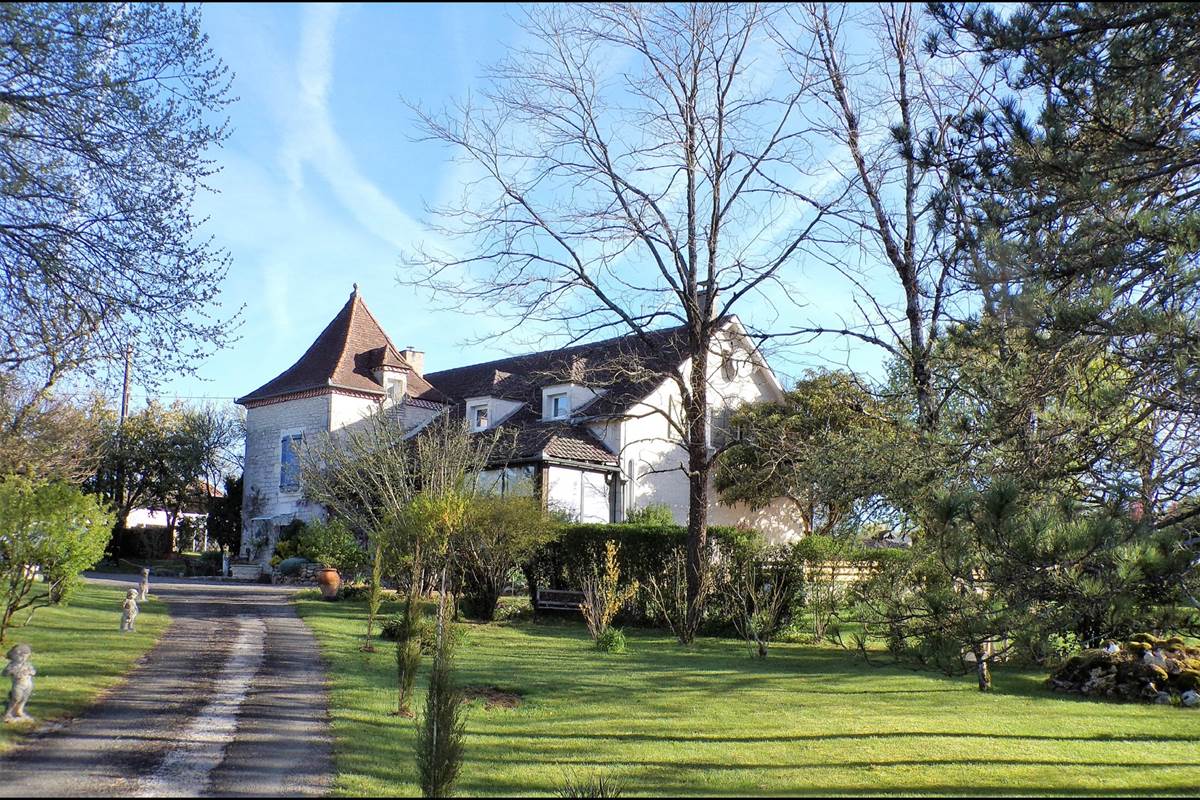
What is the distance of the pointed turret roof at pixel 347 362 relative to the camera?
3325 centimetres

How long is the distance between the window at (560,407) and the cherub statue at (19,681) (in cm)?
2318

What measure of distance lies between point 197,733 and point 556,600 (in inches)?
547

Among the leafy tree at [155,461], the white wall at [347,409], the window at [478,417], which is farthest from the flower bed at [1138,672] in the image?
the leafy tree at [155,461]

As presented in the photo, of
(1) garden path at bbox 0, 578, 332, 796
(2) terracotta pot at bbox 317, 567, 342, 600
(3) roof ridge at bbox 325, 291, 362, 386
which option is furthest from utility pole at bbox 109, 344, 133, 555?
(1) garden path at bbox 0, 578, 332, 796

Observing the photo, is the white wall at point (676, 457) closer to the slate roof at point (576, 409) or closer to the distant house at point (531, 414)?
the distant house at point (531, 414)

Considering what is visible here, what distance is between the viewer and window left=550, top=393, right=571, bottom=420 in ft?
103

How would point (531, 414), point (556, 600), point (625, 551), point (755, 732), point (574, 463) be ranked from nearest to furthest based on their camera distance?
point (755, 732)
point (625, 551)
point (556, 600)
point (574, 463)
point (531, 414)

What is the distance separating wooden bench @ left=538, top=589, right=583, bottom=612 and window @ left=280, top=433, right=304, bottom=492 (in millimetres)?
13884

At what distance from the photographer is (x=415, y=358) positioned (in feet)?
126

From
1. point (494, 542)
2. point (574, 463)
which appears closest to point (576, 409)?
point (574, 463)

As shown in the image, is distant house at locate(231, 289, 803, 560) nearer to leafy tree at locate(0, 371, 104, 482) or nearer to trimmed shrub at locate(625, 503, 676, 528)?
trimmed shrub at locate(625, 503, 676, 528)

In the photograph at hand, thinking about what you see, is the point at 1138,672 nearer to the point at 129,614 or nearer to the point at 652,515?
the point at 652,515

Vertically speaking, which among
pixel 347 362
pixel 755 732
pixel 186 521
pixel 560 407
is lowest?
pixel 755 732

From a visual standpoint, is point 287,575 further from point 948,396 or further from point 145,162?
point 948,396
